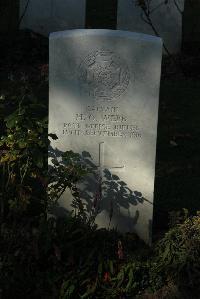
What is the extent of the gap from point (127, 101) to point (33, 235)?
1086 millimetres

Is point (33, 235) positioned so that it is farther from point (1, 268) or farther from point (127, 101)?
point (127, 101)

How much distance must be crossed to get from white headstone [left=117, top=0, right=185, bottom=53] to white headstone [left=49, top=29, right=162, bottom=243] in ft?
20.9

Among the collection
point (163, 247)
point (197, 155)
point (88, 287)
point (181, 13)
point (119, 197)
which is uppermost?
point (181, 13)

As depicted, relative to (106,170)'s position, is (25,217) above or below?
below

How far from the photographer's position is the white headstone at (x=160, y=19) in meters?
10.6

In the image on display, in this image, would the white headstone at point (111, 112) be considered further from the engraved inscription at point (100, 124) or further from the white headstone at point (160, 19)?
the white headstone at point (160, 19)

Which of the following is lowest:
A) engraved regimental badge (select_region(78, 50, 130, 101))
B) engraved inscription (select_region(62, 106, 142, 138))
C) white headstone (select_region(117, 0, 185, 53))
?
engraved inscription (select_region(62, 106, 142, 138))

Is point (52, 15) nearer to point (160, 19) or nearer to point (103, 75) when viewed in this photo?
point (160, 19)

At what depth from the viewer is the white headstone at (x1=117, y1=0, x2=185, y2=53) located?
10555mm

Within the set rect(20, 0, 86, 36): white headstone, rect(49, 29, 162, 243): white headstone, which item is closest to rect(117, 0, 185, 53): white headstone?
rect(20, 0, 86, 36): white headstone

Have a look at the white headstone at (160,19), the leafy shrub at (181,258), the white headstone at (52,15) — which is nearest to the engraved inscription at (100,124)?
the leafy shrub at (181,258)

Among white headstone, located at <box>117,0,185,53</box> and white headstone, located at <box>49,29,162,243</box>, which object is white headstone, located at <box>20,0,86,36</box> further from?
white headstone, located at <box>49,29,162,243</box>

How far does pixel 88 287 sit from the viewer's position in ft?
13.0

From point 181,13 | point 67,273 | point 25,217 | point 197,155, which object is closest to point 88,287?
point 67,273
